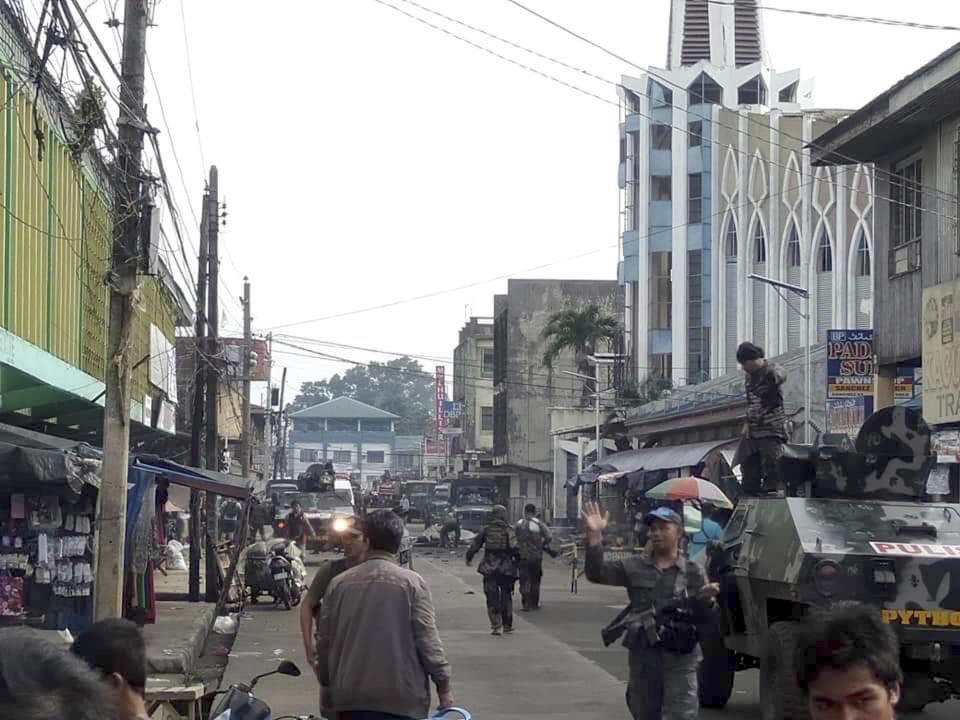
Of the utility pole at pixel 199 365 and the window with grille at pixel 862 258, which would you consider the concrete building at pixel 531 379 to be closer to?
the window with grille at pixel 862 258

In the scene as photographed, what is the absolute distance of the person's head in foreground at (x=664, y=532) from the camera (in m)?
8.99

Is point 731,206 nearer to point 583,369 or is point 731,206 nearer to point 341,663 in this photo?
point 583,369

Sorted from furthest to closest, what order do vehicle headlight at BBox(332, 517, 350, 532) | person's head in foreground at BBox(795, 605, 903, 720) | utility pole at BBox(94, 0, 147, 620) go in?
utility pole at BBox(94, 0, 147, 620) < vehicle headlight at BBox(332, 517, 350, 532) < person's head in foreground at BBox(795, 605, 903, 720)

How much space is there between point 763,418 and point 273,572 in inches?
564

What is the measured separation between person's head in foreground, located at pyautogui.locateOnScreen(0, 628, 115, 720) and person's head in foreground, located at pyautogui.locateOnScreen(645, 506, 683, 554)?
21.3ft

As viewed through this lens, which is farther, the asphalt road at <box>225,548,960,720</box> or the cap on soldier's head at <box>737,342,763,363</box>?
the asphalt road at <box>225,548,960,720</box>

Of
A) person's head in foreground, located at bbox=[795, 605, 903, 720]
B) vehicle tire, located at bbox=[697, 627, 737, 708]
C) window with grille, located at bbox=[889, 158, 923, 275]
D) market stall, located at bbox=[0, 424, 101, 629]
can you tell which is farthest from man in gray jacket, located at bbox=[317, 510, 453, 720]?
window with grille, located at bbox=[889, 158, 923, 275]

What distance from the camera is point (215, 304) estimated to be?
32656 mm

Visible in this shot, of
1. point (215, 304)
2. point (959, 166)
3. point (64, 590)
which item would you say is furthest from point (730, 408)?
point (64, 590)

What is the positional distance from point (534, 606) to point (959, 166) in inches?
382

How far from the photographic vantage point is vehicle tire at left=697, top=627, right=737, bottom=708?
13789mm

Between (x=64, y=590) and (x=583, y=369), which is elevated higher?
(x=583, y=369)

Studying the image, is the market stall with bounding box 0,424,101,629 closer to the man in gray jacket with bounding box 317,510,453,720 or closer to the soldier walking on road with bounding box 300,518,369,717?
the soldier walking on road with bounding box 300,518,369,717

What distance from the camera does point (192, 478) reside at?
68.0 feet
